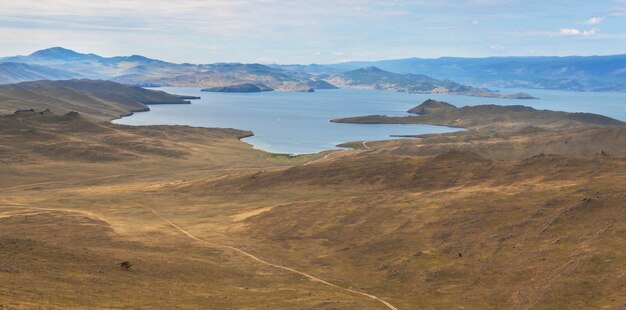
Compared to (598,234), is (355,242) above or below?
below

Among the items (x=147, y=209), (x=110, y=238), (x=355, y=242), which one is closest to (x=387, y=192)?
(x=355, y=242)

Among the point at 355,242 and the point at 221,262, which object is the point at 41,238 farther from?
the point at 355,242

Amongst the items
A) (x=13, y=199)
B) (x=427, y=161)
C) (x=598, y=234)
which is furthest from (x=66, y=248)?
(x=427, y=161)

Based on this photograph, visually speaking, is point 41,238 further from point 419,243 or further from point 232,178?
point 232,178

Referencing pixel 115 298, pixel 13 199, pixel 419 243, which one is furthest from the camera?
pixel 13 199

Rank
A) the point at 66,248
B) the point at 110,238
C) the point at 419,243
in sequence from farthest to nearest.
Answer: the point at 110,238 < the point at 419,243 < the point at 66,248

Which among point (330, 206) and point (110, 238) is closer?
point (110, 238)
